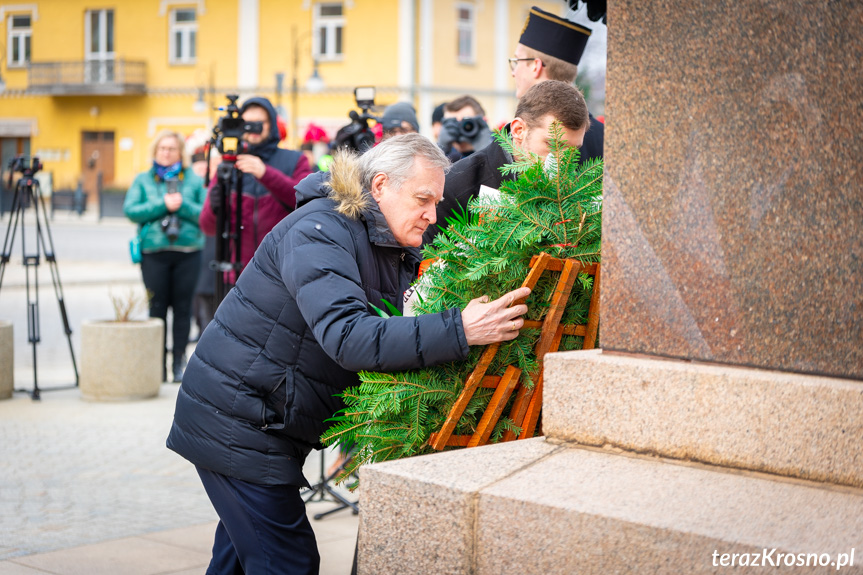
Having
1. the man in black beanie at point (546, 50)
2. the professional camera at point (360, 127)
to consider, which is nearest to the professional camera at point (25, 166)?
the professional camera at point (360, 127)

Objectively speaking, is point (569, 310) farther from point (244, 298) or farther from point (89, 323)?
point (89, 323)

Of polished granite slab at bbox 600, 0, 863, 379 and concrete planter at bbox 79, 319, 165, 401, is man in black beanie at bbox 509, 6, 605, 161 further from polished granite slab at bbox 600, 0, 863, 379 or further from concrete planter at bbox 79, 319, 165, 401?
concrete planter at bbox 79, 319, 165, 401

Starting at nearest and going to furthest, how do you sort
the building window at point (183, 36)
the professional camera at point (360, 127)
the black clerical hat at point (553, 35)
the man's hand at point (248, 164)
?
the black clerical hat at point (553, 35) < the man's hand at point (248, 164) < the professional camera at point (360, 127) < the building window at point (183, 36)

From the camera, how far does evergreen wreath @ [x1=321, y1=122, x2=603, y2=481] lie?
8.77 ft

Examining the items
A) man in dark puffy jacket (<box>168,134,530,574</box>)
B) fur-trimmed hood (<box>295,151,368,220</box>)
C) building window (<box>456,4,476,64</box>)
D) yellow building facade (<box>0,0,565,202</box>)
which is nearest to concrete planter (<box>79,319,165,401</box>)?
man in dark puffy jacket (<box>168,134,530,574</box>)

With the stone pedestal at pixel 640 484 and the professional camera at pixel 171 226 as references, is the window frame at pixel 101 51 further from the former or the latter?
the stone pedestal at pixel 640 484

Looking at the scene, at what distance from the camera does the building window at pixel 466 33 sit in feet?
116

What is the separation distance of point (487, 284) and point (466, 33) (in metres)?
34.1

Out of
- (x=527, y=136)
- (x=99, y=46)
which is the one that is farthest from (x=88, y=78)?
(x=527, y=136)

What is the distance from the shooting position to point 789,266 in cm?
230

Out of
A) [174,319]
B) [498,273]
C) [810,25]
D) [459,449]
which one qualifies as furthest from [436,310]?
[174,319]

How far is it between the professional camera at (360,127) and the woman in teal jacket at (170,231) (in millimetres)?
2592

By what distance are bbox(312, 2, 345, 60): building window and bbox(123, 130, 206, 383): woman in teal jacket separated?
1086 inches

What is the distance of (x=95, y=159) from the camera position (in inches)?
1592
